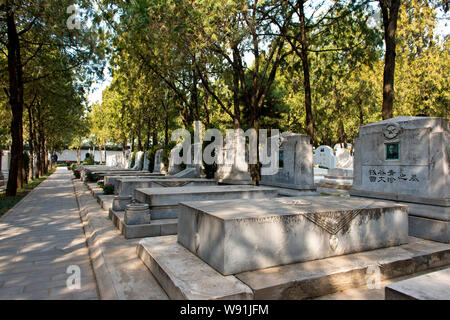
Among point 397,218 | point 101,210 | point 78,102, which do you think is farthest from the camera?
point 78,102

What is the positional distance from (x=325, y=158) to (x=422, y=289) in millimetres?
25050

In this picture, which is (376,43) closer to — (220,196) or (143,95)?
(220,196)

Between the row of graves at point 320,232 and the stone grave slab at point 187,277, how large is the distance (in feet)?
0.04

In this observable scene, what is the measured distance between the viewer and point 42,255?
5301 mm

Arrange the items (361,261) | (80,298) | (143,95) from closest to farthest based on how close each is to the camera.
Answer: (80,298)
(361,261)
(143,95)

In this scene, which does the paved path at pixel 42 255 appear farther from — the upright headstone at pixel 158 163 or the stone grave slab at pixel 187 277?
the upright headstone at pixel 158 163

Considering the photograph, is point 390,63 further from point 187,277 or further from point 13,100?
point 13,100

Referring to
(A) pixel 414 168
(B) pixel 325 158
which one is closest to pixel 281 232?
(A) pixel 414 168

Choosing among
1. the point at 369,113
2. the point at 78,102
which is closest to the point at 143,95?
the point at 78,102

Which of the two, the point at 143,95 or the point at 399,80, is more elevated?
the point at 399,80

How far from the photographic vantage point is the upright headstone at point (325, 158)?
84.2 ft

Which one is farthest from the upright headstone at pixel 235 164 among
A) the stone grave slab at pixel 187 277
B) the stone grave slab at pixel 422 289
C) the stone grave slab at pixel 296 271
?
the stone grave slab at pixel 422 289

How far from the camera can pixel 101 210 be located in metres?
9.16
